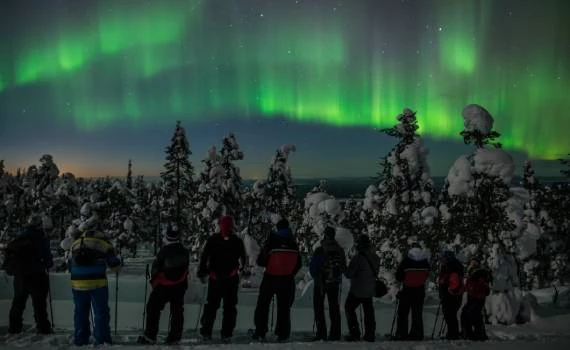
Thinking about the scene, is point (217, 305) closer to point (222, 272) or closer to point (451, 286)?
point (222, 272)

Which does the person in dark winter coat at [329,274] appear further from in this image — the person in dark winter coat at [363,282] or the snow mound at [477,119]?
the snow mound at [477,119]

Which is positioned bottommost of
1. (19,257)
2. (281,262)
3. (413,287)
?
(413,287)

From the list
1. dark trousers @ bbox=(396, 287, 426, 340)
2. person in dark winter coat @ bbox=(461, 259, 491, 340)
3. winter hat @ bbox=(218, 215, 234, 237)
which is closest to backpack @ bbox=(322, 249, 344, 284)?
dark trousers @ bbox=(396, 287, 426, 340)

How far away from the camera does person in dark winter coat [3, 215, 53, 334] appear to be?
31.8 feet

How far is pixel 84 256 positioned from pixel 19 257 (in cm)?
200

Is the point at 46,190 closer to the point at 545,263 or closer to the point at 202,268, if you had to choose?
the point at 202,268

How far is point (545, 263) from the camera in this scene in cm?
4334

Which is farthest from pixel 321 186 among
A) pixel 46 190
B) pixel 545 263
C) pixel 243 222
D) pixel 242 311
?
pixel 242 311

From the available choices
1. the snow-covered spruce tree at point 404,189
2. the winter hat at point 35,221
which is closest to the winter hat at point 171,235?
the winter hat at point 35,221

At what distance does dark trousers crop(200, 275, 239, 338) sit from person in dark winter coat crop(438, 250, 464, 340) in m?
4.65

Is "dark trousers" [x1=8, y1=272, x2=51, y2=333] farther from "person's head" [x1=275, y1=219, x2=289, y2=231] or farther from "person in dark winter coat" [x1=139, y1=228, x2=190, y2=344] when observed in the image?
"person's head" [x1=275, y1=219, x2=289, y2=231]

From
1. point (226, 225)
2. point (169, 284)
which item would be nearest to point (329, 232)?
point (226, 225)

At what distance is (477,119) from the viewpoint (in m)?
22.0

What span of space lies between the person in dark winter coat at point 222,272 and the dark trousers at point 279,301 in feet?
1.79
